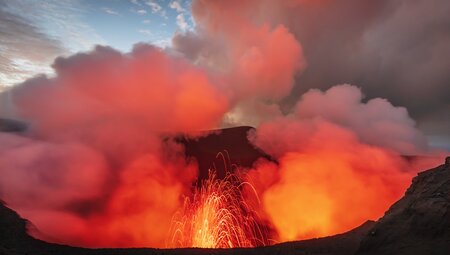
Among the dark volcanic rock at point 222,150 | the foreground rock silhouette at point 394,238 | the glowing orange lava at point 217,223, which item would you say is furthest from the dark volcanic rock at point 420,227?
the dark volcanic rock at point 222,150

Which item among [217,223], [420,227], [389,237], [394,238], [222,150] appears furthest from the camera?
[222,150]

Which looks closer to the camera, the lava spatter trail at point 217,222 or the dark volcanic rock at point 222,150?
the lava spatter trail at point 217,222

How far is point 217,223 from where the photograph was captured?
39000 millimetres

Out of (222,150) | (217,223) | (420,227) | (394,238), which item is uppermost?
(222,150)

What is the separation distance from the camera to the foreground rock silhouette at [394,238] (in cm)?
1480

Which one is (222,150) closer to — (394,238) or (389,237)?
(389,237)

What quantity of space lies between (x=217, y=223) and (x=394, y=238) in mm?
25192

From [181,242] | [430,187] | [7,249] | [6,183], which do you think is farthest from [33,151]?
[430,187]

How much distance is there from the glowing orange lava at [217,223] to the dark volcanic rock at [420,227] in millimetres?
22213

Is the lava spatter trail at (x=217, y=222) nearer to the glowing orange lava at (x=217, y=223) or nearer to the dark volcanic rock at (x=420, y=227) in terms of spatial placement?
the glowing orange lava at (x=217, y=223)

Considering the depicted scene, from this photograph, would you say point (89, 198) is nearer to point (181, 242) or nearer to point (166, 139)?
point (181, 242)

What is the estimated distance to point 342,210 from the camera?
3697 centimetres

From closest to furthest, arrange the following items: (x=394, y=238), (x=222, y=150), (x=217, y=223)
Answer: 1. (x=394, y=238)
2. (x=217, y=223)
3. (x=222, y=150)

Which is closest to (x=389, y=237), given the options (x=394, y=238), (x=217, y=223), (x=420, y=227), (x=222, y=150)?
(x=394, y=238)
